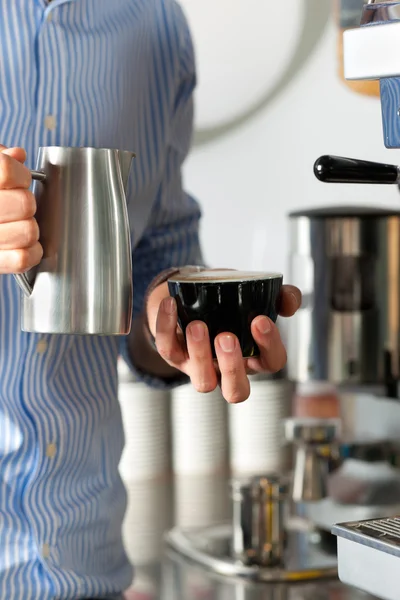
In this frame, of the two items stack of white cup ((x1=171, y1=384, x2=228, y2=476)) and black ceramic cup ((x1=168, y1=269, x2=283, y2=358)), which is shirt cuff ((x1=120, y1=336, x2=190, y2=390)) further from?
stack of white cup ((x1=171, y1=384, x2=228, y2=476))

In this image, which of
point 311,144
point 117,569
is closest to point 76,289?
point 117,569

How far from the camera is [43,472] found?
879mm

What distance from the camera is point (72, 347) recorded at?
0.92 metres

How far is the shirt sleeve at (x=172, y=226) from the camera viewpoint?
1008mm

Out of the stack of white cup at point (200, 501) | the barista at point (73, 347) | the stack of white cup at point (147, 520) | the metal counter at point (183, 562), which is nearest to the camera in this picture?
the barista at point (73, 347)

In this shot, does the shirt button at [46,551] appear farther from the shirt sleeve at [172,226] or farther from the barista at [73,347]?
the shirt sleeve at [172,226]

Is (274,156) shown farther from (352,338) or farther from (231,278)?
(231,278)

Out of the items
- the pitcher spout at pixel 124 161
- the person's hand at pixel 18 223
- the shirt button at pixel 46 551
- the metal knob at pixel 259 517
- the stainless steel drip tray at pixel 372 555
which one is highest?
the pitcher spout at pixel 124 161

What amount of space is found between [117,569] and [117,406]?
0.50 feet

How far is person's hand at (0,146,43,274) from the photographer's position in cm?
64

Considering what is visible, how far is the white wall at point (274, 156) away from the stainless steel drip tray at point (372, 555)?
1197 millimetres

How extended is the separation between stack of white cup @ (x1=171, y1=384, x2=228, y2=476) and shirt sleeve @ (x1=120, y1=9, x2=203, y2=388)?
638 millimetres

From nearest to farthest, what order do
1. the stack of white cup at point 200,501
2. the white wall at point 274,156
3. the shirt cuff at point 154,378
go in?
the shirt cuff at point 154,378
the stack of white cup at point 200,501
the white wall at point 274,156

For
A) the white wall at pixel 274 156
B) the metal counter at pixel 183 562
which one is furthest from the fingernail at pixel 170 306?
the white wall at pixel 274 156
